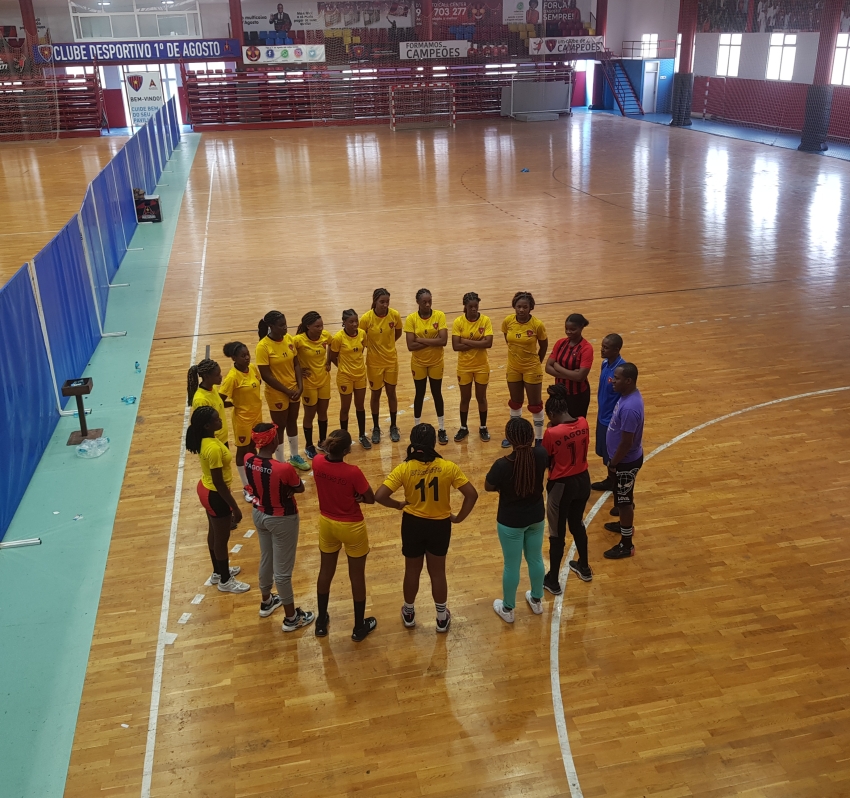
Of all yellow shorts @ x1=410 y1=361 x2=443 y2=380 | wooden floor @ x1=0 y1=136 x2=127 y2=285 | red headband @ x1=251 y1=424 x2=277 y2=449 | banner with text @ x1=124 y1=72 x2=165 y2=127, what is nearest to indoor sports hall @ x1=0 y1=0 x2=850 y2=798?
wooden floor @ x1=0 y1=136 x2=127 y2=285

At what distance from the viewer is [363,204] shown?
1959 centimetres

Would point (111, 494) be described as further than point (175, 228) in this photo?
No

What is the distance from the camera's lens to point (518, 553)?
5336 millimetres

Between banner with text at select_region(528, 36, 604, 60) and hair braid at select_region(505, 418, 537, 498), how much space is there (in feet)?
113

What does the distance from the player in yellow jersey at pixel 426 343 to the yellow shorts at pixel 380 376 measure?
0.77 ft

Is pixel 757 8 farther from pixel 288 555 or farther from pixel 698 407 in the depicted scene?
pixel 288 555

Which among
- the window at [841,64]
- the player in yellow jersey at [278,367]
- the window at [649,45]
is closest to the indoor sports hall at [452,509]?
the player in yellow jersey at [278,367]

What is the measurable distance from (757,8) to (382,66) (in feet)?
50.1

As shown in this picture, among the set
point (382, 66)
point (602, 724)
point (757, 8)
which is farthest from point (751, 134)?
point (602, 724)

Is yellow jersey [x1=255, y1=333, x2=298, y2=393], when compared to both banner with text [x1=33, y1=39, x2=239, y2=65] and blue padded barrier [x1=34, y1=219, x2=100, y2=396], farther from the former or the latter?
banner with text [x1=33, y1=39, x2=239, y2=65]

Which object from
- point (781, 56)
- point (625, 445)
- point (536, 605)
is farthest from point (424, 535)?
point (781, 56)

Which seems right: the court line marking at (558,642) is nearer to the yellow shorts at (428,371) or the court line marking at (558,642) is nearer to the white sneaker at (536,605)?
the white sneaker at (536,605)

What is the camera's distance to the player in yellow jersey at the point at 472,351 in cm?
766

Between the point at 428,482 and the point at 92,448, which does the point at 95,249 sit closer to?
the point at 92,448
